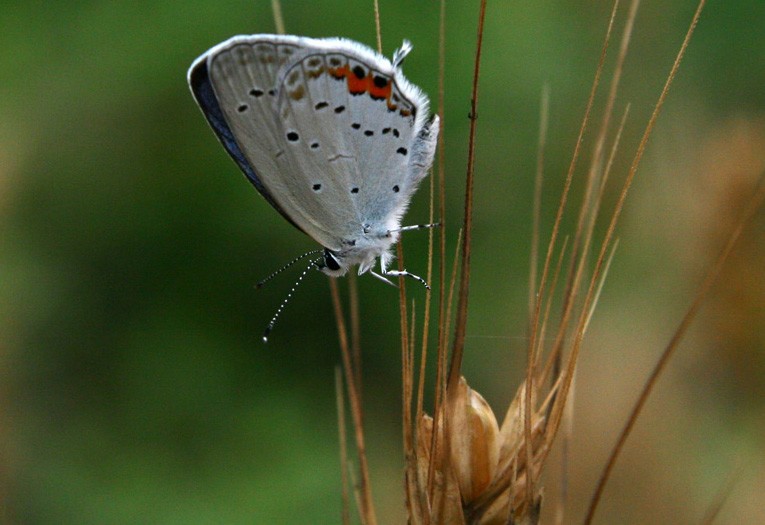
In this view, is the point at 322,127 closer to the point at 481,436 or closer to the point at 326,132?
the point at 326,132

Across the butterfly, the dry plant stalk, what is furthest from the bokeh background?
the dry plant stalk

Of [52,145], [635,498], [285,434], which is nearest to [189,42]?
[52,145]

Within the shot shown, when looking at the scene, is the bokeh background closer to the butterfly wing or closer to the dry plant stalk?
the butterfly wing

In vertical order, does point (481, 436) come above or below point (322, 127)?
below

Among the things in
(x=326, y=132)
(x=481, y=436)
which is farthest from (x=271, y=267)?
(x=481, y=436)

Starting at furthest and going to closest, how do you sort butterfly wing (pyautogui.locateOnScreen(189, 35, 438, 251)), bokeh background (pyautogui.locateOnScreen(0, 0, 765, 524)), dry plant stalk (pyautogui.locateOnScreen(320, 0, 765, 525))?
1. bokeh background (pyautogui.locateOnScreen(0, 0, 765, 524))
2. butterfly wing (pyautogui.locateOnScreen(189, 35, 438, 251))
3. dry plant stalk (pyautogui.locateOnScreen(320, 0, 765, 525))

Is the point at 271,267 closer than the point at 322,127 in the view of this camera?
No
